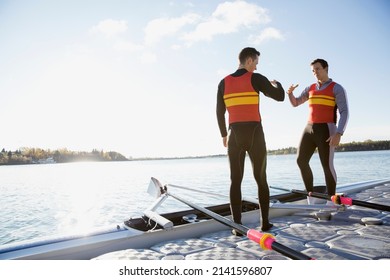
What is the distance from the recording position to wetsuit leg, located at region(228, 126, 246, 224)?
10.3 feet

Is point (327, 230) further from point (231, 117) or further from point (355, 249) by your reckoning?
point (231, 117)

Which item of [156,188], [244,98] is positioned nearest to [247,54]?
[244,98]

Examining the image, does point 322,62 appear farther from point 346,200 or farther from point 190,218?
point 190,218

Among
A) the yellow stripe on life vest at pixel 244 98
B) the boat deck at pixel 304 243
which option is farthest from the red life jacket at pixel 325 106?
the yellow stripe on life vest at pixel 244 98

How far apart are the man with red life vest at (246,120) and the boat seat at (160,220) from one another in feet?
2.36

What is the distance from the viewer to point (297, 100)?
446cm

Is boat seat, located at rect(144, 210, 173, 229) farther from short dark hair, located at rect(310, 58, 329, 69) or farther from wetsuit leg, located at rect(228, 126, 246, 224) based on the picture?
short dark hair, located at rect(310, 58, 329, 69)

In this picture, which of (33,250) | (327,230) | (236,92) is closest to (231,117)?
(236,92)

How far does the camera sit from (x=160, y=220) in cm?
299

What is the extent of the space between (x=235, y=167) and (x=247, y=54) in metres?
1.28

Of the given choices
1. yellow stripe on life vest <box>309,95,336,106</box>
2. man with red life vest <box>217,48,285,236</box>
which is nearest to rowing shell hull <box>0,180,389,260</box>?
man with red life vest <box>217,48,285,236</box>

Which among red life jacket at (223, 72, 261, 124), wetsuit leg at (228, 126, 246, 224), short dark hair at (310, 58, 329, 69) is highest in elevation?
short dark hair at (310, 58, 329, 69)

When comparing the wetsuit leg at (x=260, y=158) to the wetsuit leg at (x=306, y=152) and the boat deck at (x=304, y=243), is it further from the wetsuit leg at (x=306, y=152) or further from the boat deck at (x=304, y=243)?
the wetsuit leg at (x=306, y=152)
